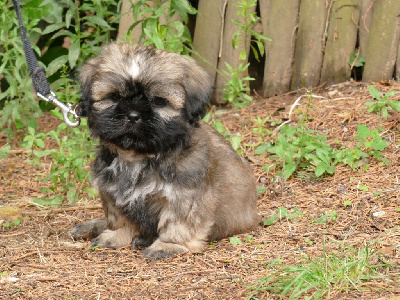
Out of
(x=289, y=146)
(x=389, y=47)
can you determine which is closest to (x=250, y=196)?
(x=289, y=146)

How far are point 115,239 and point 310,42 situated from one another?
354 cm

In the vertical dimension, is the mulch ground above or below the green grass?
→ below

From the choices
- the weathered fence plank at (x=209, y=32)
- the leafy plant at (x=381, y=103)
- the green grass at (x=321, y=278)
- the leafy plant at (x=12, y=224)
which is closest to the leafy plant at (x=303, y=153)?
the leafy plant at (x=381, y=103)

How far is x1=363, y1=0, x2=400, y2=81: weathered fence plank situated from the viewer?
23.6ft

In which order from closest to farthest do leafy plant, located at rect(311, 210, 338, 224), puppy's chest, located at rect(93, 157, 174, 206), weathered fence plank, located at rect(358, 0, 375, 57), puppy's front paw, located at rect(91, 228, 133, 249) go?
puppy's chest, located at rect(93, 157, 174, 206) < puppy's front paw, located at rect(91, 228, 133, 249) < leafy plant, located at rect(311, 210, 338, 224) < weathered fence plank, located at rect(358, 0, 375, 57)

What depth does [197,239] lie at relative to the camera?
5.02 metres

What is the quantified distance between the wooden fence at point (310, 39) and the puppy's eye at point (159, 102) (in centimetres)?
316

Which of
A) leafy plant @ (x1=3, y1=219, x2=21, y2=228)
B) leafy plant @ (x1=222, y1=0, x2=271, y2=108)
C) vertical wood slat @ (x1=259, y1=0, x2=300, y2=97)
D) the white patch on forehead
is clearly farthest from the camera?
vertical wood slat @ (x1=259, y1=0, x2=300, y2=97)

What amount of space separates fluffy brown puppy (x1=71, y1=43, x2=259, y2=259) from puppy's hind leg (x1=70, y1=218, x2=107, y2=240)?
0.60 feet

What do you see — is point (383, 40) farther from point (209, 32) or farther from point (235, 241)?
point (235, 241)

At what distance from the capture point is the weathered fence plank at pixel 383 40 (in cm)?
718

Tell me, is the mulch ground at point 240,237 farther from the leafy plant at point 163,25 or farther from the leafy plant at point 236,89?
the leafy plant at point 163,25

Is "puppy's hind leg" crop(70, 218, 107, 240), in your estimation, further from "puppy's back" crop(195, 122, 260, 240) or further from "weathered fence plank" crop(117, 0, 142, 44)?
"weathered fence plank" crop(117, 0, 142, 44)

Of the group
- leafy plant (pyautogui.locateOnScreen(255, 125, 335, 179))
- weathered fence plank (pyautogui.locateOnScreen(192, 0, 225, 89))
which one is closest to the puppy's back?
leafy plant (pyautogui.locateOnScreen(255, 125, 335, 179))
